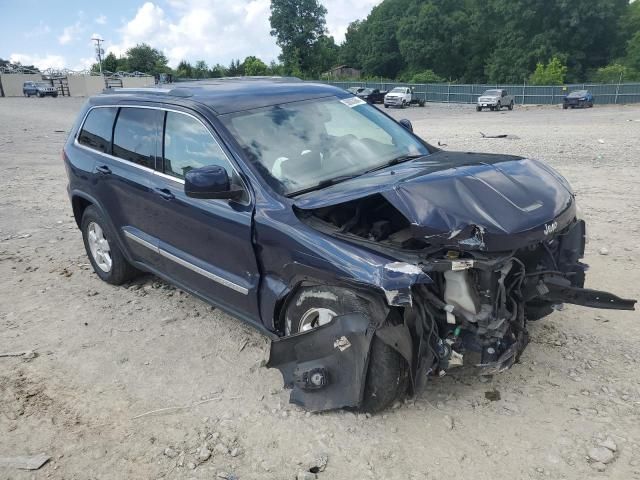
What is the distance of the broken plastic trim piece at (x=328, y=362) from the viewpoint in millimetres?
2945

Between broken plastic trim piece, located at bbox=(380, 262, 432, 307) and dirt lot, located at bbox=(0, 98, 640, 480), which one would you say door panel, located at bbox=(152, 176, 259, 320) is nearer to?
dirt lot, located at bbox=(0, 98, 640, 480)

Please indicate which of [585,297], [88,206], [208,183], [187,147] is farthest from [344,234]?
[88,206]

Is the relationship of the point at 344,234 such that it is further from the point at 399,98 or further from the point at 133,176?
the point at 399,98

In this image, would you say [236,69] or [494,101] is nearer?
[494,101]

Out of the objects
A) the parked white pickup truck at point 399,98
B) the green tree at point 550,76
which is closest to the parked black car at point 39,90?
the parked white pickup truck at point 399,98

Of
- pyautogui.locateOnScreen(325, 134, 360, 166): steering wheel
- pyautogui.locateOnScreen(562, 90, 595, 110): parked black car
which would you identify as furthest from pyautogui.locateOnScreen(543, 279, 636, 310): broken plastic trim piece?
pyautogui.locateOnScreen(562, 90, 595, 110): parked black car

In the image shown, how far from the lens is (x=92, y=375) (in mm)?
3781

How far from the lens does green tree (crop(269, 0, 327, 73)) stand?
88812mm

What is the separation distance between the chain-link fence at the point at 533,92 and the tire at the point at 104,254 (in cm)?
4187

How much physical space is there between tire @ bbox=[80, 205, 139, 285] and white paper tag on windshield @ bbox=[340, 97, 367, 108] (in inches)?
93.4

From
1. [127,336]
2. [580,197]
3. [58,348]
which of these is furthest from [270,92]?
[580,197]

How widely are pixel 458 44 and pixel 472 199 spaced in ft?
266

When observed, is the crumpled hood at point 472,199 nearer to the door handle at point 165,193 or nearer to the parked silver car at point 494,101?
the door handle at point 165,193

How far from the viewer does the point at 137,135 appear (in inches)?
174
